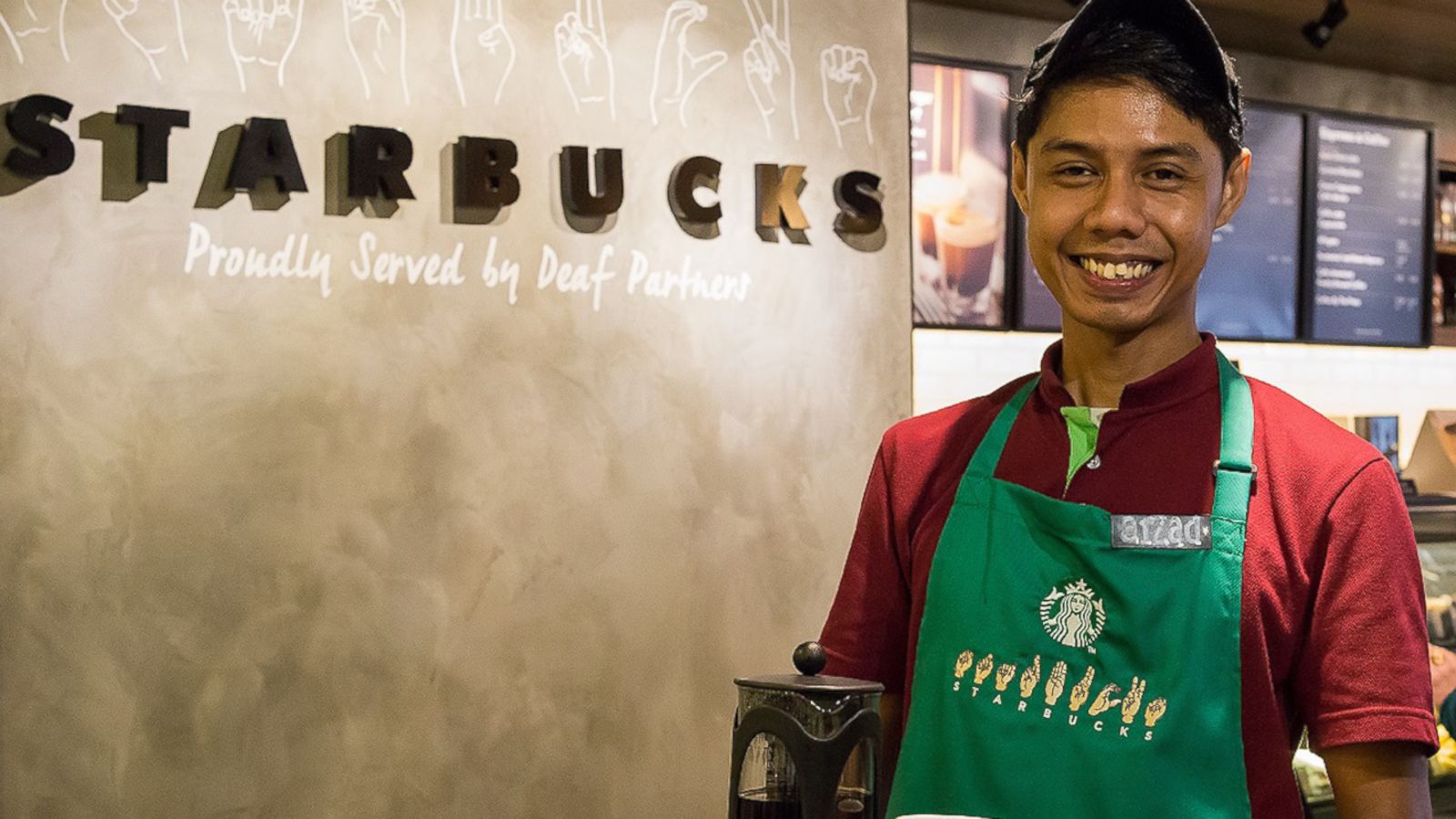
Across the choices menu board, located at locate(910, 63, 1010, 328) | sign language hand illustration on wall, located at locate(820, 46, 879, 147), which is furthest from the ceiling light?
sign language hand illustration on wall, located at locate(820, 46, 879, 147)

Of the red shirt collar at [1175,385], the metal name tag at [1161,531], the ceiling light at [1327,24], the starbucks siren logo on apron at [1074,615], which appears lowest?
the starbucks siren logo on apron at [1074,615]

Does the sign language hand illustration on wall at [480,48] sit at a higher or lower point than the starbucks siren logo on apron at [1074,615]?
higher

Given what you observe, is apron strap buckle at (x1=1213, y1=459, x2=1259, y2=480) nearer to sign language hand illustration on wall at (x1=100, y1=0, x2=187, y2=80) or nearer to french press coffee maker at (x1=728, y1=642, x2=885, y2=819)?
french press coffee maker at (x1=728, y1=642, x2=885, y2=819)

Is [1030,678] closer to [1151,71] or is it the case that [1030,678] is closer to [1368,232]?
[1151,71]

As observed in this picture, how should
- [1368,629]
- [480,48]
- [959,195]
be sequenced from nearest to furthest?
[1368,629], [480,48], [959,195]

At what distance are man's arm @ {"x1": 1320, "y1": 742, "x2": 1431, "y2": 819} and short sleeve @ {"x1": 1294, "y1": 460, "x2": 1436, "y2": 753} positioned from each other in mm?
17

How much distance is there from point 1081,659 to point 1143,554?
0.37ft

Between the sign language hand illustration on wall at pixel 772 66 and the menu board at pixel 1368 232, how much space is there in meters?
2.37

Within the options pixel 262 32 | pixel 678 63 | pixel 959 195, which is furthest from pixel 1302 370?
pixel 262 32

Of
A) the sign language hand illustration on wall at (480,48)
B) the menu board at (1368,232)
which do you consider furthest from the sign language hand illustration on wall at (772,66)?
the menu board at (1368,232)

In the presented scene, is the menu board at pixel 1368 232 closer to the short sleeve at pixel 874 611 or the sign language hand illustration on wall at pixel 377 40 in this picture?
the sign language hand illustration on wall at pixel 377 40

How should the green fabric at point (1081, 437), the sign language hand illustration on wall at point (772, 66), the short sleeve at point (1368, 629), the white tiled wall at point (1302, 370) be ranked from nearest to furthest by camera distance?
1. the short sleeve at point (1368, 629)
2. the green fabric at point (1081, 437)
3. the sign language hand illustration on wall at point (772, 66)
4. the white tiled wall at point (1302, 370)

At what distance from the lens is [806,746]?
129 cm

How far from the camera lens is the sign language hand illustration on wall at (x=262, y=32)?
276cm
